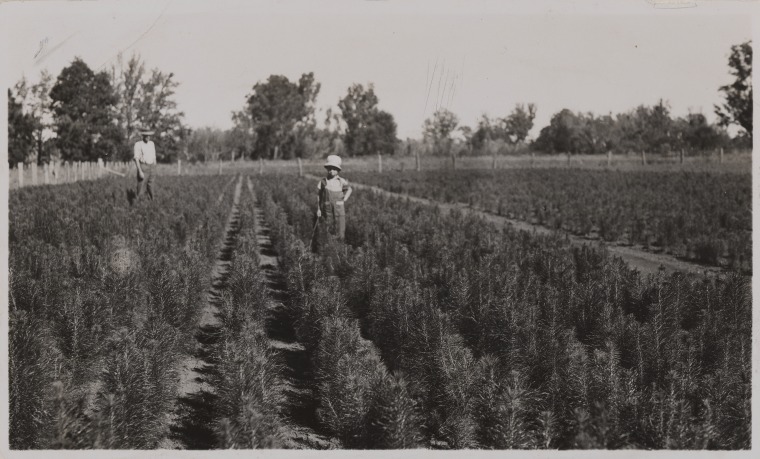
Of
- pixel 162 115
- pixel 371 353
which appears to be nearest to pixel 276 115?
pixel 162 115

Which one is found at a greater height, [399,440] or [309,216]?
[309,216]

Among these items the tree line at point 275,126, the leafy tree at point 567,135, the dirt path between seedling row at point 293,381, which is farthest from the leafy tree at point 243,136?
the dirt path between seedling row at point 293,381

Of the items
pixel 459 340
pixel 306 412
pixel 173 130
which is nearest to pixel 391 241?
pixel 459 340

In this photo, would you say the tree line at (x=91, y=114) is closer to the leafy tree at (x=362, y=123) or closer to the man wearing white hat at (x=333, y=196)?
the leafy tree at (x=362, y=123)

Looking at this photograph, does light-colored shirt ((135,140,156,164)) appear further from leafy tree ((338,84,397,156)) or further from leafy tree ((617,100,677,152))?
leafy tree ((338,84,397,156))

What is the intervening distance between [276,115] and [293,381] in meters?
54.3

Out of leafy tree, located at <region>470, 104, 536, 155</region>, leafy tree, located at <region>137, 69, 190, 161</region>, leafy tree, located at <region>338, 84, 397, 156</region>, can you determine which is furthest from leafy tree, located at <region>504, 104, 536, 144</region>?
leafy tree, located at <region>137, 69, 190, 161</region>

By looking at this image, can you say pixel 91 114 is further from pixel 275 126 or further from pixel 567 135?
pixel 567 135

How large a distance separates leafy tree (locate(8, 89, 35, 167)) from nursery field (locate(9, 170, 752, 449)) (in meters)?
32.1

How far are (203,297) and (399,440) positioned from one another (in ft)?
11.4

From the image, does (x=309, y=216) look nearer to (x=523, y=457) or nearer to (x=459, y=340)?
(x=459, y=340)

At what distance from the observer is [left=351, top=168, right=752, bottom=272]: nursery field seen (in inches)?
357

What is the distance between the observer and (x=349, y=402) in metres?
3.40

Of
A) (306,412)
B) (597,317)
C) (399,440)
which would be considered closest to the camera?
(399,440)
